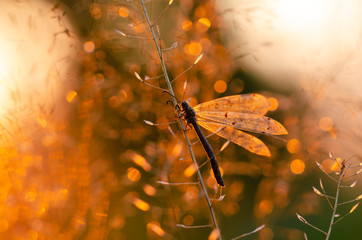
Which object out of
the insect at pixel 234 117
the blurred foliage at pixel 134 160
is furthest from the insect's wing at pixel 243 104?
the blurred foliage at pixel 134 160

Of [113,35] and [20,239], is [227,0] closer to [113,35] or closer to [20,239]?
[113,35]

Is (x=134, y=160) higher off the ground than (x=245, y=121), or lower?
lower

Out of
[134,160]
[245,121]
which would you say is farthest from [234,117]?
[134,160]

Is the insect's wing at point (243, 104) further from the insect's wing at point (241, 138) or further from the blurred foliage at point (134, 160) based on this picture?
the blurred foliage at point (134, 160)

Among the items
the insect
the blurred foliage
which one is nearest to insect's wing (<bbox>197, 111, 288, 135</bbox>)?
the insect

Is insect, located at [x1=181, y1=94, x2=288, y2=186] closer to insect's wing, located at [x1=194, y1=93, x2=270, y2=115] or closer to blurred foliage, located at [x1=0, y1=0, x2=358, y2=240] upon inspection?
insect's wing, located at [x1=194, y1=93, x2=270, y2=115]

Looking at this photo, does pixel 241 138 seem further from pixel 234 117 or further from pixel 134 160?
pixel 134 160
